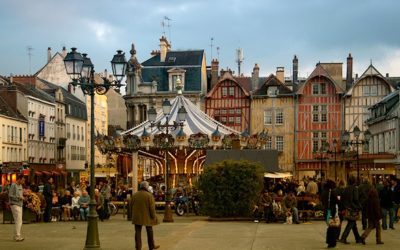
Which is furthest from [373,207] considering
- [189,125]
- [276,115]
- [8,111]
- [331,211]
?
[8,111]

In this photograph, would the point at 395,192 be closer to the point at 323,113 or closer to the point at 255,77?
the point at 323,113

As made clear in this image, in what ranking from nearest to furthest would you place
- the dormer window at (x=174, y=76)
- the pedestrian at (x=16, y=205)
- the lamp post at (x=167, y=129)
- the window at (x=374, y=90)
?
the pedestrian at (x=16, y=205)
the lamp post at (x=167, y=129)
the window at (x=374, y=90)
the dormer window at (x=174, y=76)

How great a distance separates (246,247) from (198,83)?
5120cm

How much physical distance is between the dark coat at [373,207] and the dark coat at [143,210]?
533 centimetres

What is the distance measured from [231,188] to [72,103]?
2208 inches

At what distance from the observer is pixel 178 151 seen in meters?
41.9

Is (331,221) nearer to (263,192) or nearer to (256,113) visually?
(263,192)

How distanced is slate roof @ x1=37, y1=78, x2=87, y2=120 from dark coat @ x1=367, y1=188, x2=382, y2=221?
199 ft

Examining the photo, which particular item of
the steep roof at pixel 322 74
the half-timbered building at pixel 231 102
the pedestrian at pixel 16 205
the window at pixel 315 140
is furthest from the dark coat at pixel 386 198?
the half-timbered building at pixel 231 102

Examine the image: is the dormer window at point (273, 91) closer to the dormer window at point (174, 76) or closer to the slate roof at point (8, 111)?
the dormer window at point (174, 76)

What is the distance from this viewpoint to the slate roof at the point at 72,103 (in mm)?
78375

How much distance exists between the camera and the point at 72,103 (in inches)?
3233

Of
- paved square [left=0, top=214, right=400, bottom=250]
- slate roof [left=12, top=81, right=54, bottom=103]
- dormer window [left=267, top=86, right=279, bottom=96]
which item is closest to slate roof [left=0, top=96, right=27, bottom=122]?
slate roof [left=12, top=81, right=54, bottom=103]

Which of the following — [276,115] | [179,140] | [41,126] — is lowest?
[179,140]
